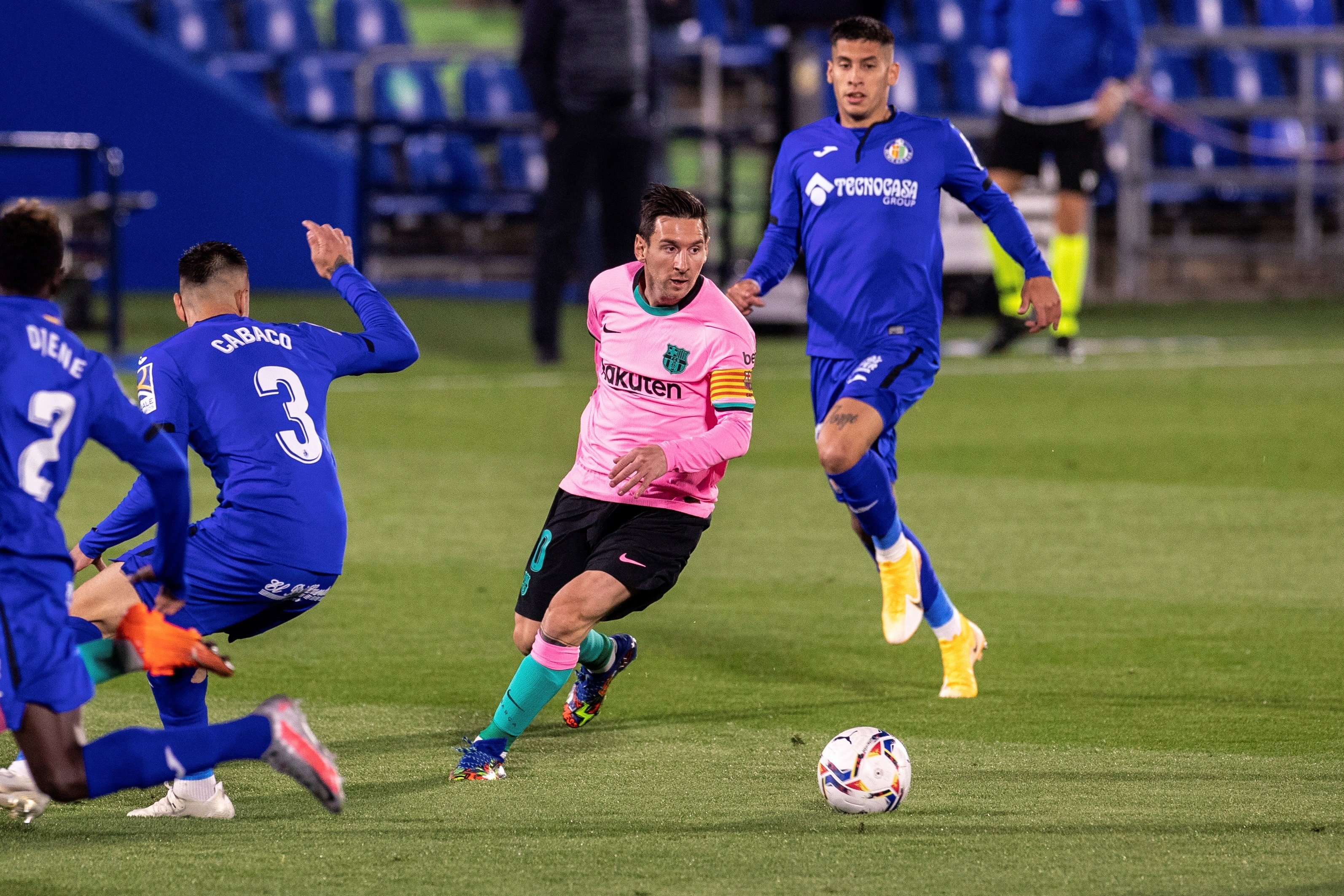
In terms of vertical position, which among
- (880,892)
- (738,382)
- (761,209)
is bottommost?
(761,209)

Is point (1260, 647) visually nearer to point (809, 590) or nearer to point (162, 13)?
point (809, 590)

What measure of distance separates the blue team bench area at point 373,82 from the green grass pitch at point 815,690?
796 centimetres

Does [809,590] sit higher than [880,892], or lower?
lower

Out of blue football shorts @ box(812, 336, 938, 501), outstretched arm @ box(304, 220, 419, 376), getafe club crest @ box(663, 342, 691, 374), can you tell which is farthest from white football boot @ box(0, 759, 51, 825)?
blue football shorts @ box(812, 336, 938, 501)

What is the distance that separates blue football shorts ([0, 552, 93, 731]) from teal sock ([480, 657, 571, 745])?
51.3 inches

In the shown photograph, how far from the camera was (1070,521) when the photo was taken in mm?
8680

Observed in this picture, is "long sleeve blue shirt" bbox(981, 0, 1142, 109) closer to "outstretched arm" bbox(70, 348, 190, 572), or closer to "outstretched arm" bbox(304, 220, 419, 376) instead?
"outstretched arm" bbox(304, 220, 419, 376)

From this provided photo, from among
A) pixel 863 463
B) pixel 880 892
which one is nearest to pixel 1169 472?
pixel 863 463

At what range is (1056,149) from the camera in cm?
1266

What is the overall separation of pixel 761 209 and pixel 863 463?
38.3 ft

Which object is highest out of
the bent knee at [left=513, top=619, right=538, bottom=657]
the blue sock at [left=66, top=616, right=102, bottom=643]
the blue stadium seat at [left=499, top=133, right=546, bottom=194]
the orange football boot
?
the orange football boot

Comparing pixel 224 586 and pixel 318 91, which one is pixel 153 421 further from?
pixel 318 91

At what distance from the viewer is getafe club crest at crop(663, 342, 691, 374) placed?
5.28 meters

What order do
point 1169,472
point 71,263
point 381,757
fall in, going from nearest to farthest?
point 381,757 → point 1169,472 → point 71,263
